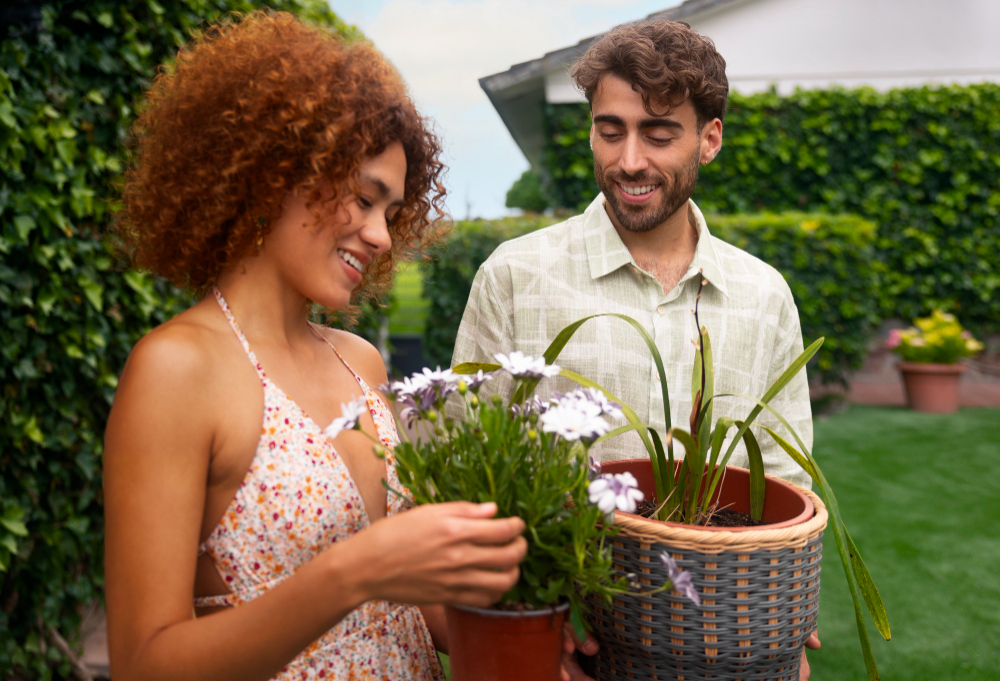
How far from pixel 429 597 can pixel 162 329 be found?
0.63 metres

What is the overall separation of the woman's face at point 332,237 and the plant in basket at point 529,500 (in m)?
0.33

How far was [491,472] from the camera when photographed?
0.90 meters

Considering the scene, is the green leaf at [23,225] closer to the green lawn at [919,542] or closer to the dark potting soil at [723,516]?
the dark potting soil at [723,516]

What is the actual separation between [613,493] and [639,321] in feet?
3.80

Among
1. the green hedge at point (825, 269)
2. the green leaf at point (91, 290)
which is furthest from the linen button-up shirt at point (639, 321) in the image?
the green hedge at point (825, 269)

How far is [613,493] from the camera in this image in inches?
34.2

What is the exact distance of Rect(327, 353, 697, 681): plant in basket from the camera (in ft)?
2.96

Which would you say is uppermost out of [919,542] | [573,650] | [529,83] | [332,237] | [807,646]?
[529,83]

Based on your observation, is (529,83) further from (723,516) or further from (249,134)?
(723,516)

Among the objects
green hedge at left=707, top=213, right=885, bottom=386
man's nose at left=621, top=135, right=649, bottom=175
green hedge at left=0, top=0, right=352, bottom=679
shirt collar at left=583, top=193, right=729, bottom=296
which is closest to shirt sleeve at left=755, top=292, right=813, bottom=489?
shirt collar at left=583, top=193, right=729, bottom=296

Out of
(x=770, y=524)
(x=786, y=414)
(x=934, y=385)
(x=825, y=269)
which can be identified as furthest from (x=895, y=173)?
(x=770, y=524)

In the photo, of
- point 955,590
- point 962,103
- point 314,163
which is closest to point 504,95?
point 962,103

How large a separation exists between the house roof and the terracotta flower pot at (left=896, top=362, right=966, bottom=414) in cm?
440

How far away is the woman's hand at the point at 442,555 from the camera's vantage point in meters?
0.84
